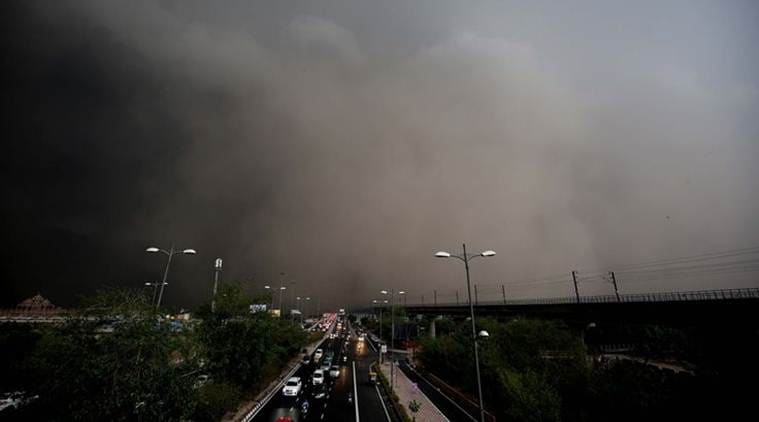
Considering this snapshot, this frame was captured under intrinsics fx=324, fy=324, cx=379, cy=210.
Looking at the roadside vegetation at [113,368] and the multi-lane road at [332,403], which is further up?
the roadside vegetation at [113,368]

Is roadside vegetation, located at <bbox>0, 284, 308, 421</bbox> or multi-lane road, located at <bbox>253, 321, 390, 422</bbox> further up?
roadside vegetation, located at <bbox>0, 284, 308, 421</bbox>

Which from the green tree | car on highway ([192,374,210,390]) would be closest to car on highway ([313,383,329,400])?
car on highway ([192,374,210,390])

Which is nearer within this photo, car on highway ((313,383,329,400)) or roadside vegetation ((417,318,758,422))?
roadside vegetation ((417,318,758,422))

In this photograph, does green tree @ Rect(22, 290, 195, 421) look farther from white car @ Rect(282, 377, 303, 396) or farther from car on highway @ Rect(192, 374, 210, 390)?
white car @ Rect(282, 377, 303, 396)

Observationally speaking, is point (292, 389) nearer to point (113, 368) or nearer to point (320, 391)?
point (320, 391)

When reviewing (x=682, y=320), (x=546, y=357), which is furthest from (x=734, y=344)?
(x=546, y=357)

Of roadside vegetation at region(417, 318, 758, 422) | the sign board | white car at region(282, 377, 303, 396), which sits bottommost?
white car at region(282, 377, 303, 396)

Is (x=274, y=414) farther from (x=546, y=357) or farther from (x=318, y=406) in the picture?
(x=546, y=357)

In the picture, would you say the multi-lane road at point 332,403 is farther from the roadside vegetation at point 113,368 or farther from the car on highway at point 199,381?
the roadside vegetation at point 113,368

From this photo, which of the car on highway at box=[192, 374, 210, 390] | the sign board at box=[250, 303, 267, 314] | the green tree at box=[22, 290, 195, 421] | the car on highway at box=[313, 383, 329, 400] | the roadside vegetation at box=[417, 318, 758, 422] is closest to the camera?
the green tree at box=[22, 290, 195, 421]

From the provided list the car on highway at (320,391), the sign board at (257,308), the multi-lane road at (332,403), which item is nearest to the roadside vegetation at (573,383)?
the multi-lane road at (332,403)

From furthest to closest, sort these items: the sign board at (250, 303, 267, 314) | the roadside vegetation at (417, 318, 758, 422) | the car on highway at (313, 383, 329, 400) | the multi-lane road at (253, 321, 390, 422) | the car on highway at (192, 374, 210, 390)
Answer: the car on highway at (313, 383, 329, 400) < the sign board at (250, 303, 267, 314) < the multi-lane road at (253, 321, 390, 422) < the car on highway at (192, 374, 210, 390) < the roadside vegetation at (417, 318, 758, 422)
